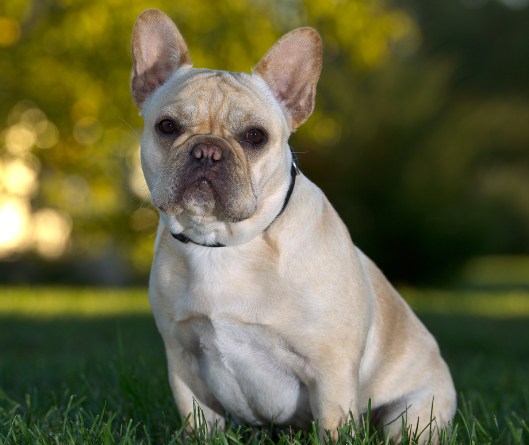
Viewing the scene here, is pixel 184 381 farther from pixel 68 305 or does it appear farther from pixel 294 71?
pixel 68 305

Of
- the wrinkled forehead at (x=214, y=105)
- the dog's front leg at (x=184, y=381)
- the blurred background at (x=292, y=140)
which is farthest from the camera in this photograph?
the blurred background at (x=292, y=140)

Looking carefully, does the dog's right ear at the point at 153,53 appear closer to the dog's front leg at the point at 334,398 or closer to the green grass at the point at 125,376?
the green grass at the point at 125,376

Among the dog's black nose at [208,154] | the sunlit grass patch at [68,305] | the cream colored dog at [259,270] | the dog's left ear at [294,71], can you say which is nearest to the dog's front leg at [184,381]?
the cream colored dog at [259,270]

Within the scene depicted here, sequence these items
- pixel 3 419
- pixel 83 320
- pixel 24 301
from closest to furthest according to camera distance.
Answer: pixel 3 419, pixel 83 320, pixel 24 301

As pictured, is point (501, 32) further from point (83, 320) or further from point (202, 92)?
point (202, 92)

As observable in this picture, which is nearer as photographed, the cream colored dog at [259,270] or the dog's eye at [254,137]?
the cream colored dog at [259,270]

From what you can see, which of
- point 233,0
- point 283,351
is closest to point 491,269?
point 233,0

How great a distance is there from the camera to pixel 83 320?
7.14 m

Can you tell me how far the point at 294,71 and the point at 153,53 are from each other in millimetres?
697

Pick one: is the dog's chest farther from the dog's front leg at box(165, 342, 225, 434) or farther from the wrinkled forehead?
the wrinkled forehead

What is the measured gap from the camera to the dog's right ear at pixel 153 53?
112 inches

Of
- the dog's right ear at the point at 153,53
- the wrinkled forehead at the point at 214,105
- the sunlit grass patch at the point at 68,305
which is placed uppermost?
the dog's right ear at the point at 153,53

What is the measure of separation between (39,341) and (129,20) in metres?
5.11

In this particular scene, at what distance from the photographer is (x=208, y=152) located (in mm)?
2502
